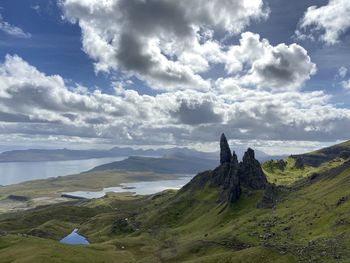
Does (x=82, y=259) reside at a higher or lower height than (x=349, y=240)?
lower

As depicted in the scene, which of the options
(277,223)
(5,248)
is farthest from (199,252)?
(5,248)

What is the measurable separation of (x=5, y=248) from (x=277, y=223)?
401 feet

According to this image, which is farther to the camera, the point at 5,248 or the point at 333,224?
the point at 5,248

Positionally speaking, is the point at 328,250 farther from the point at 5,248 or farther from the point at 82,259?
the point at 5,248

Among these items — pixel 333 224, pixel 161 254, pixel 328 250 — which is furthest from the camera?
pixel 161 254

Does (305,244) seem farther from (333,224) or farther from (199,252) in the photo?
(199,252)

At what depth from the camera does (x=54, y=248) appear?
162 meters

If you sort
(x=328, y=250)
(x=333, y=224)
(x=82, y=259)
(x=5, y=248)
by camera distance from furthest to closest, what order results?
(x=5, y=248) → (x=82, y=259) → (x=333, y=224) → (x=328, y=250)

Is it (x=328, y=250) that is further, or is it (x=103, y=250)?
(x=103, y=250)

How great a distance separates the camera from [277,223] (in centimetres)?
17325

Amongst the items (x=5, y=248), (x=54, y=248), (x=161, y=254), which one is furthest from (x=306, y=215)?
(x=5, y=248)

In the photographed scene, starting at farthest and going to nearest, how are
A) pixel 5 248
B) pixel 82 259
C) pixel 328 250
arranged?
1. pixel 5 248
2. pixel 82 259
3. pixel 328 250

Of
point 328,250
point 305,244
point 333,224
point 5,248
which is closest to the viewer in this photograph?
point 328,250

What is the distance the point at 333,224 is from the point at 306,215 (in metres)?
29.5
